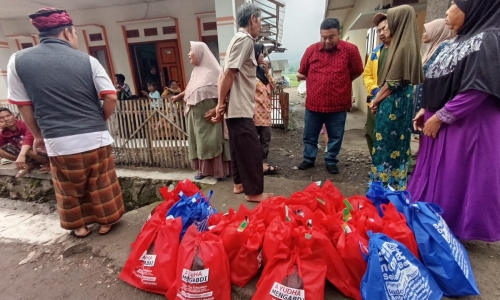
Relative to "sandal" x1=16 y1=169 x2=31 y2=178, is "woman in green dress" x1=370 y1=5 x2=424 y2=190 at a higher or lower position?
higher

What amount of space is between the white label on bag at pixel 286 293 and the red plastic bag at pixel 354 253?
323 mm

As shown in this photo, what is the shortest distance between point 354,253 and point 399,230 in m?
0.30

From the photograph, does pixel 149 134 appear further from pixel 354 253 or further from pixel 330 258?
pixel 354 253

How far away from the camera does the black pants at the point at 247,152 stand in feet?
8.30

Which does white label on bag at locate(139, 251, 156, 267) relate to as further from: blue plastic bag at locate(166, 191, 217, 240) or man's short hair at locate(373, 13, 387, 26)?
man's short hair at locate(373, 13, 387, 26)

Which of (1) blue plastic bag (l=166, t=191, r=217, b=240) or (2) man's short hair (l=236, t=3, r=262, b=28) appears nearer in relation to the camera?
(1) blue plastic bag (l=166, t=191, r=217, b=240)

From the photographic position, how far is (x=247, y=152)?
2.56m

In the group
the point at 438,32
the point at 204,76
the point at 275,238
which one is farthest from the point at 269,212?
the point at 438,32

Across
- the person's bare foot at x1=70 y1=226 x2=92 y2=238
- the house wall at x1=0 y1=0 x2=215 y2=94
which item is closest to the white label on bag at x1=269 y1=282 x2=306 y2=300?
the person's bare foot at x1=70 y1=226 x2=92 y2=238

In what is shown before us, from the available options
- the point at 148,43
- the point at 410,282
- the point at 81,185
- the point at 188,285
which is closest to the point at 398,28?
the point at 410,282

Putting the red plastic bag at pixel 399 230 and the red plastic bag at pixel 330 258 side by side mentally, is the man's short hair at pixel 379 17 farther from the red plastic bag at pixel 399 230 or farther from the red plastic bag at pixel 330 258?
the red plastic bag at pixel 330 258

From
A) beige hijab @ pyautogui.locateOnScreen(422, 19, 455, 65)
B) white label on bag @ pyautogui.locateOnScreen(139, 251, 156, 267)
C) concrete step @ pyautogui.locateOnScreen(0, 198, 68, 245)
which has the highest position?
beige hijab @ pyautogui.locateOnScreen(422, 19, 455, 65)

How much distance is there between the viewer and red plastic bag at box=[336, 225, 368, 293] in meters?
1.51

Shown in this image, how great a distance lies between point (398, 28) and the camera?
235cm
